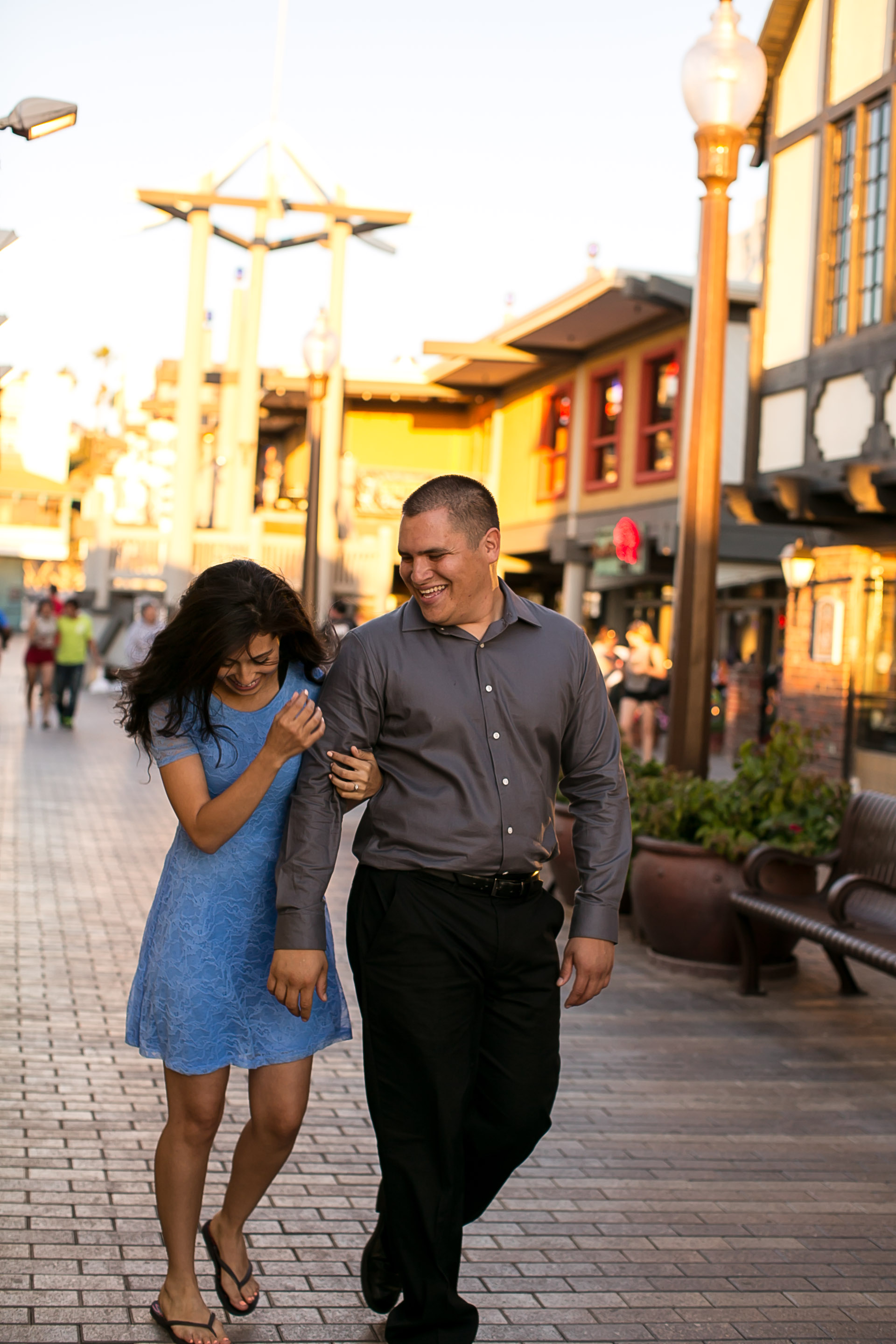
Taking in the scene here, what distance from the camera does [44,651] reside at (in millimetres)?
21391

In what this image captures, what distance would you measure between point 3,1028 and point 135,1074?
83cm

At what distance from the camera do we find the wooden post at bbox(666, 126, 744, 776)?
26.2 feet

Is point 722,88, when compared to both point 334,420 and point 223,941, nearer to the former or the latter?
point 223,941

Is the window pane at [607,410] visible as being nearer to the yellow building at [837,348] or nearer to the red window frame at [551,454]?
the red window frame at [551,454]

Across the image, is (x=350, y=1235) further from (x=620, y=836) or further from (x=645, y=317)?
(x=645, y=317)

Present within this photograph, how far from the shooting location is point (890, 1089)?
239 inches

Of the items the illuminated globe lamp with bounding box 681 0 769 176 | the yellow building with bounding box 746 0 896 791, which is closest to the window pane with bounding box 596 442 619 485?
the yellow building with bounding box 746 0 896 791

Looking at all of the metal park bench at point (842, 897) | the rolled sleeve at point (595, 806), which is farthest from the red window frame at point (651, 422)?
the rolled sleeve at point (595, 806)

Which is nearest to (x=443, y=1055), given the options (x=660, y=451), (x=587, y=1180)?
(x=587, y=1180)

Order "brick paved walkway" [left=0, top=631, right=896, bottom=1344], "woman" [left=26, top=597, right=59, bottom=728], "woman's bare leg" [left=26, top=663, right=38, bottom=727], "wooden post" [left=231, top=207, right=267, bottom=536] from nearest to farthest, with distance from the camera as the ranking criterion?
"brick paved walkway" [left=0, top=631, right=896, bottom=1344], "woman" [left=26, top=597, right=59, bottom=728], "woman's bare leg" [left=26, top=663, right=38, bottom=727], "wooden post" [left=231, top=207, right=267, bottom=536]

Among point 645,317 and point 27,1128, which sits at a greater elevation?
point 645,317

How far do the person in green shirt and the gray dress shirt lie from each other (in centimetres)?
1800

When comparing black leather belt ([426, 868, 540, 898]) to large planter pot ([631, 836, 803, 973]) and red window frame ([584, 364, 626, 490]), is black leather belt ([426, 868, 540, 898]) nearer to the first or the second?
large planter pot ([631, 836, 803, 973])

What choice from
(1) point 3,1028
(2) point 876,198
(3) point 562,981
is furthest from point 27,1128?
(2) point 876,198
